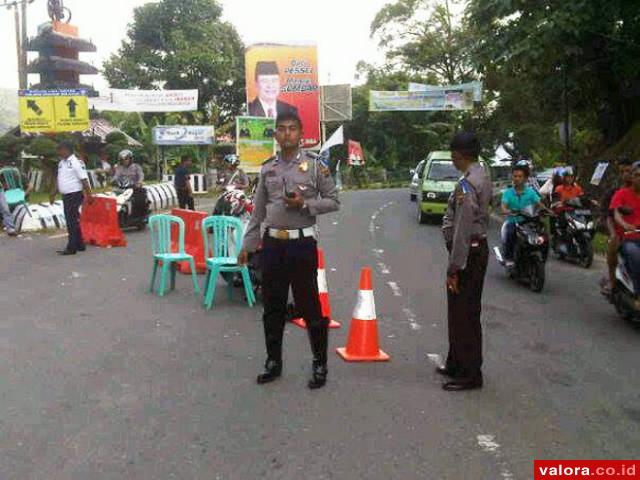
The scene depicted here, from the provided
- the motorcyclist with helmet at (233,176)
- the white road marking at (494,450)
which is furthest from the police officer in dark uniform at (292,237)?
the motorcyclist with helmet at (233,176)

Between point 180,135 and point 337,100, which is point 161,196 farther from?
point 337,100

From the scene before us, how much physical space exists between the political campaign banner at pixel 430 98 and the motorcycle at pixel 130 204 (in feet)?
72.5

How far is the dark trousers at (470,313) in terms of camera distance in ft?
16.9

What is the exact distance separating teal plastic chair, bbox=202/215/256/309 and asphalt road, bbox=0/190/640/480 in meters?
0.24

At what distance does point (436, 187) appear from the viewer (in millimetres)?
19000

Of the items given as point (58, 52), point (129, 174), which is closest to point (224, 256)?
point (129, 174)

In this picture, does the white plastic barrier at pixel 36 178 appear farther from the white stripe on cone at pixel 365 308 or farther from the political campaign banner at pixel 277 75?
the white stripe on cone at pixel 365 308

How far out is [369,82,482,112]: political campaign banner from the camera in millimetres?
34844

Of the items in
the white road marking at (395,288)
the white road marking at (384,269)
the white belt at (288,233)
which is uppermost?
the white belt at (288,233)

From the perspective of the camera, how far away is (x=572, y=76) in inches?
691

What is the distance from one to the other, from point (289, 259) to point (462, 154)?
1411 millimetres

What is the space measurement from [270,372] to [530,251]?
5350 millimetres

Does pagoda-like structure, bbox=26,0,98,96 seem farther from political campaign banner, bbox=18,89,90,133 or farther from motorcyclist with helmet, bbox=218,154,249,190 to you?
motorcyclist with helmet, bbox=218,154,249,190

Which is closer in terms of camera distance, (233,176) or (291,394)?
(291,394)
